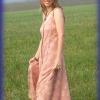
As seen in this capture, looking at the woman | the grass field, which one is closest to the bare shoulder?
the woman

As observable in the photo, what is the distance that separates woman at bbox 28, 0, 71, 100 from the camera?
3.71 meters

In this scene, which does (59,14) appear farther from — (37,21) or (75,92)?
(75,92)

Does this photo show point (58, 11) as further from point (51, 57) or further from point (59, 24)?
point (51, 57)

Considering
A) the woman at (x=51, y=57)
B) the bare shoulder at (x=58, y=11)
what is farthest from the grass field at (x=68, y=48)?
the bare shoulder at (x=58, y=11)

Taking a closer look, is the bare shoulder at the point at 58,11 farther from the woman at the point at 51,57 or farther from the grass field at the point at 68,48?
the grass field at the point at 68,48

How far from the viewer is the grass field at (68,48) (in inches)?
164

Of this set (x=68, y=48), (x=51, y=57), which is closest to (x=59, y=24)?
(x=51, y=57)

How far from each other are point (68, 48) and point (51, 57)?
47 centimetres

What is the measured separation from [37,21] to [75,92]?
742 millimetres

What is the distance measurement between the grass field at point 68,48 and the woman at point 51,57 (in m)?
0.34

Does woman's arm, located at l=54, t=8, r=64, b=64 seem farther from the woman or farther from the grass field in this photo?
the grass field

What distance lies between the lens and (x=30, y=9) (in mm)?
4199

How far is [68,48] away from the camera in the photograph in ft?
13.8

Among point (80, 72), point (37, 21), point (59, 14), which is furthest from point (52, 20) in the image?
point (80, 72)
